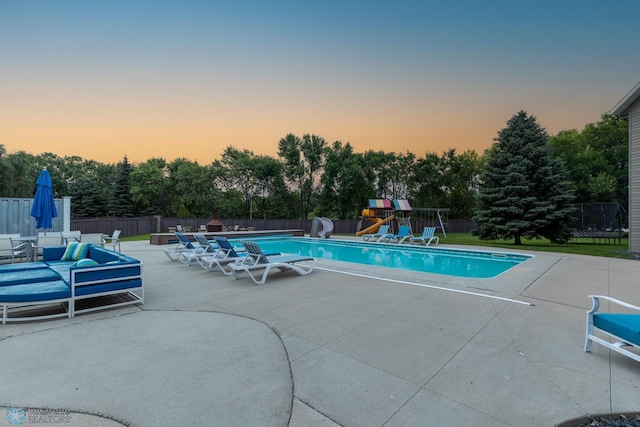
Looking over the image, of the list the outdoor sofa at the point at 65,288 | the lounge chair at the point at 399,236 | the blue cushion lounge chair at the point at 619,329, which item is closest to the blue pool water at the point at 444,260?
the lounge chair at the point at 399,236

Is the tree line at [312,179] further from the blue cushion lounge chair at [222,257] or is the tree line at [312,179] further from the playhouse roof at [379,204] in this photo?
the blue cushion lounge chair at [222,257]

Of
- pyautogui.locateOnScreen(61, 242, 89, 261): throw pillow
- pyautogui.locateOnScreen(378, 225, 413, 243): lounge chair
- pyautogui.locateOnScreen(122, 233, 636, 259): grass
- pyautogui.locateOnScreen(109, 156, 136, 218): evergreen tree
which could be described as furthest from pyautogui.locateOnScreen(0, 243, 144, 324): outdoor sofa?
pyautogui.locateOnScreen(109, 156, 136, 218): evergreen tree

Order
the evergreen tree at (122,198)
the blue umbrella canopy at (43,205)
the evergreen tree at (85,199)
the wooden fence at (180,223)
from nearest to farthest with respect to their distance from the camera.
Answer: the blue umbrella canopy at (43,205), the wooden fence at (180,223), the evergreen tree at (122,198), the evergreen tree at (85,199)

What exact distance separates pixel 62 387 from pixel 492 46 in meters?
17.1

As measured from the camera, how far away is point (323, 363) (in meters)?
2.77

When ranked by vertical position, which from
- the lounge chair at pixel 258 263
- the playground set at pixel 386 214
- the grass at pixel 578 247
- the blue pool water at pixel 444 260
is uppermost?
the playground set at pixel 386 214

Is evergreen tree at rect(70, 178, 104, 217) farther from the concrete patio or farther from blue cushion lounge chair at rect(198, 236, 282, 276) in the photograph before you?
the concrete patio

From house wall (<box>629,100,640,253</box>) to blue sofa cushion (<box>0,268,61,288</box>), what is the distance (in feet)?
56.7

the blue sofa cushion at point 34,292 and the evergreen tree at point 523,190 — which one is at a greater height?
the evergreen tree at point 523,190

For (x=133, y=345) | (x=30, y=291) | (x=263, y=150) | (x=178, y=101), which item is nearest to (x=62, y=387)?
(x=133, y=345)

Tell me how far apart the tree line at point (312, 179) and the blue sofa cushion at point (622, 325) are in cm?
2964

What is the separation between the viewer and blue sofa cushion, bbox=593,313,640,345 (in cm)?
252

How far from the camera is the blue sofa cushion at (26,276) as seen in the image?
4.39 m

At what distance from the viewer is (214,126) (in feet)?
63.9
